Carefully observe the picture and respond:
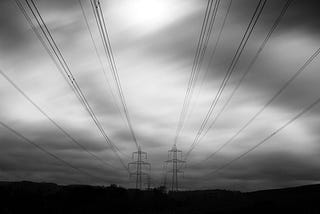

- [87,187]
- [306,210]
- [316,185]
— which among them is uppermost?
[87,187]

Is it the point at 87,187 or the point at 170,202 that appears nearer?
the point at 170,202

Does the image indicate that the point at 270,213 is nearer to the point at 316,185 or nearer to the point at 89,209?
the point at 316,185

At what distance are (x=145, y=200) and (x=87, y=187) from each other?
2378cm

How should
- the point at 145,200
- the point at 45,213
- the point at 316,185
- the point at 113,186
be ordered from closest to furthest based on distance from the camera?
the point at 316,185 → the point at 45,213 → the point at 145,200 → the point at 113,186

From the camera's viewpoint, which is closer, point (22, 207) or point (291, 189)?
point (291, 189)

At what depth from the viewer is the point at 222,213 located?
5969cm

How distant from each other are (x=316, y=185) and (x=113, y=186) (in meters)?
95.2

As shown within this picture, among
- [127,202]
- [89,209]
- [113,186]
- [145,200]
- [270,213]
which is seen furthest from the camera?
[113,186]

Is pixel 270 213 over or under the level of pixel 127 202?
under

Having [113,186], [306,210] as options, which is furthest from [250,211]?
[113,186]

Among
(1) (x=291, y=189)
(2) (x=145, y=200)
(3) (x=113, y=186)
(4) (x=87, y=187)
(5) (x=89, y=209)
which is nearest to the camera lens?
(1) (x=291, y=189)

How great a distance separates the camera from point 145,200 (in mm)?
130375

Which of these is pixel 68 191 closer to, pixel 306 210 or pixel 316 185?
pixel 316 185

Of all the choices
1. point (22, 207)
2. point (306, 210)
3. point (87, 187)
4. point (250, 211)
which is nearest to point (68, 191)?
point (87, 187)
